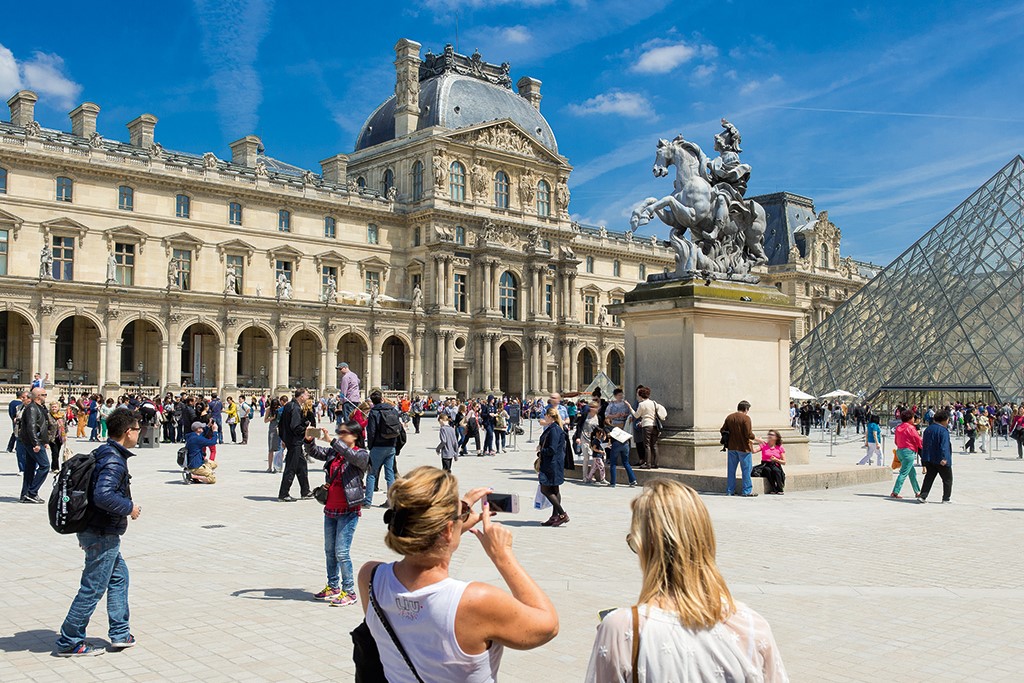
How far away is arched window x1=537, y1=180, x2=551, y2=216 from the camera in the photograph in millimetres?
67500

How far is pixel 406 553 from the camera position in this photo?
124 inches

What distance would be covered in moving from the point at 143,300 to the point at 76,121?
1250cm

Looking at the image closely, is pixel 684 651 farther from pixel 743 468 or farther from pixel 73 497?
pixel 743 468

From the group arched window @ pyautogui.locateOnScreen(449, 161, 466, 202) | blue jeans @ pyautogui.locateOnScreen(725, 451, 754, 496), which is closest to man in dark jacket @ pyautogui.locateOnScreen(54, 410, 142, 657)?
blue jeans @ pyautogui.locateOnScreen(725, 451, 754, 496)

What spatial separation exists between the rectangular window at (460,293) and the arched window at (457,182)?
4.87 metres

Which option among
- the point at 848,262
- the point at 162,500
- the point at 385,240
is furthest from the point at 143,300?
the point at 848,262

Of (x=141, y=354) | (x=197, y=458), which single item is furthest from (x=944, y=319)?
(x=141, y=354)

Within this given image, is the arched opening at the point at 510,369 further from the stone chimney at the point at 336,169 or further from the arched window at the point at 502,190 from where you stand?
the stone chimney at the point at 336,169

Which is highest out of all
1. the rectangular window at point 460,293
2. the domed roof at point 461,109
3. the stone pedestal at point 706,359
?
the domed roof at point 461,109

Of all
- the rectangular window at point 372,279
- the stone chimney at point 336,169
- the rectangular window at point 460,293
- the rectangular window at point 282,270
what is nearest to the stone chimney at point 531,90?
the stone chimney at point 336,169

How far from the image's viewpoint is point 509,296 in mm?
65312

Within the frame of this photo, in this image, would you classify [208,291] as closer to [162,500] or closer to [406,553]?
[162,500]

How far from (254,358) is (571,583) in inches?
1983

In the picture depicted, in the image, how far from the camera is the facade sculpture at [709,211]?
16.7m
